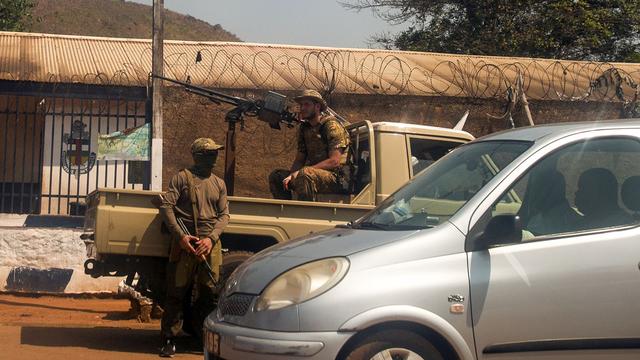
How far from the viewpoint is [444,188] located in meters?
5.08

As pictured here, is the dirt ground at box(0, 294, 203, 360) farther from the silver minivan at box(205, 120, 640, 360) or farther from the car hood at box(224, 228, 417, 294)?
the silver minivan at box(205, 120, 640, 360)

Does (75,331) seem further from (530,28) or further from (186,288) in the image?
(530,28)

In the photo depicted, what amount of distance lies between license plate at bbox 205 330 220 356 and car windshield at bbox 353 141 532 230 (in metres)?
1.08

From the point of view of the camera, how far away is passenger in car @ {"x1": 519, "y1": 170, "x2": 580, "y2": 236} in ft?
15.1

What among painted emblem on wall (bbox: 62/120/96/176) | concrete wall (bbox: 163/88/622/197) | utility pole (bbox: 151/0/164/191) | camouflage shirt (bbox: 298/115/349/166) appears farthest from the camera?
concrete wall (bbox: 163/88/622/197)

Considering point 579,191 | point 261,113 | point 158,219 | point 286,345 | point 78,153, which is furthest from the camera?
point 78,153

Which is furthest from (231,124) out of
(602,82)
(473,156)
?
(602,82)

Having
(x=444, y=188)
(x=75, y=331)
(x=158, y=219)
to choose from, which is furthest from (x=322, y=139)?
(x=75, y=331)

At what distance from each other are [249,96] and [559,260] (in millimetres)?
8197

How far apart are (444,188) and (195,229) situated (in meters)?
2.53

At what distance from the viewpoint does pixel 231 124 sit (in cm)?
830

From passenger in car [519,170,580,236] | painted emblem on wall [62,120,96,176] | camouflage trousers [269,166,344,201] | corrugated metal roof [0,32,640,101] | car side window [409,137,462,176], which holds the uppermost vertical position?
corrugated metal roof [0,32,640,101]

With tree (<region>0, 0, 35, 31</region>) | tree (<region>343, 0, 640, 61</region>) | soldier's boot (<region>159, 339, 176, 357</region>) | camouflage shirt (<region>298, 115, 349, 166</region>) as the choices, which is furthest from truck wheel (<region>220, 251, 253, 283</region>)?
tree (<region>0, 0, 35, 31</region>)

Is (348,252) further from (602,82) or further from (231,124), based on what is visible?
(602,82)
